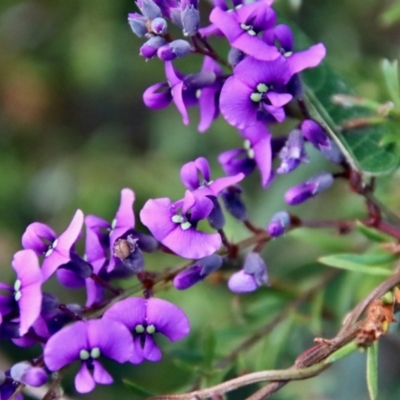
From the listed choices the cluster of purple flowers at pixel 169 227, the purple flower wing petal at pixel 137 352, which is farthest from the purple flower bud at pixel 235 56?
the purple flower wing petal at pixel 137 352

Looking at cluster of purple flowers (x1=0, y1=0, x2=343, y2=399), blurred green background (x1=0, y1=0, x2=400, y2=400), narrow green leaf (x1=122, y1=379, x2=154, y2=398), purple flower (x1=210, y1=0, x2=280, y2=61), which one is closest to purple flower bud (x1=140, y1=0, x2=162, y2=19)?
cluster of purple flowers (x1=0, y1=0, x2=343, y2=399)

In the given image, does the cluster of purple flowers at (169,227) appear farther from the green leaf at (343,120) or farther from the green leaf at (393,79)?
the green leaf at (393,79)

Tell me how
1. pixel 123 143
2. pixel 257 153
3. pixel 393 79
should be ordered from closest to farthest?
pixel 257 153 < pixel 393 79 < pixel 123 143

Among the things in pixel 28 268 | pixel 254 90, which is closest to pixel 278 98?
pixel 254 90

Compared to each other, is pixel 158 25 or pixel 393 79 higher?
pixel 158 25

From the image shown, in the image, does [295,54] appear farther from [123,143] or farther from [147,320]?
[123,143]

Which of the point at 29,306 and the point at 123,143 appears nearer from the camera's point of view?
the point at 29,306
